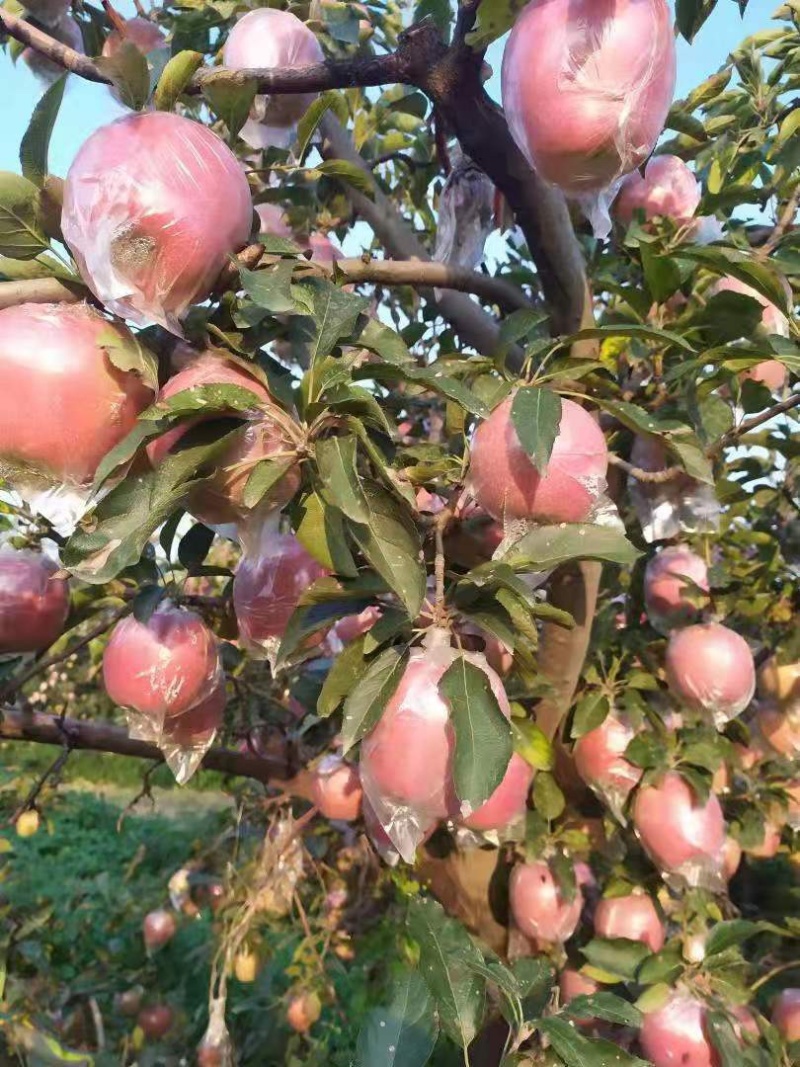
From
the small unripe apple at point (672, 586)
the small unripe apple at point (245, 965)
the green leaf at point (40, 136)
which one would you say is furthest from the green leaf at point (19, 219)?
the small unripe apple at point (245, 965)

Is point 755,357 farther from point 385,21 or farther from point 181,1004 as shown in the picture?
point 181,1004

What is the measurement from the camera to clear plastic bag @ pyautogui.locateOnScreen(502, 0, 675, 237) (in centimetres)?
61

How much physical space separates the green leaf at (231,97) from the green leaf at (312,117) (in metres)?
0.06

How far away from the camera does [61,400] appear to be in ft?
1.89

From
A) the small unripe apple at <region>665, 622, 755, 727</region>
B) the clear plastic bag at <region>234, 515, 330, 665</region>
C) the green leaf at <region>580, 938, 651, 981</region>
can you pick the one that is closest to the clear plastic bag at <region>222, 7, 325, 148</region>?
the clear plastic bag at <region>234, 515, 330, 665</region>

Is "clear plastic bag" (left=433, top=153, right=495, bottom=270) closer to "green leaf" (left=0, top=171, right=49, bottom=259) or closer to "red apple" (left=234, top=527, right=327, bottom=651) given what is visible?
"red apple" (left=234, top=527, right=327, bottom=651)

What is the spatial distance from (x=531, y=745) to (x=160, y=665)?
44cm

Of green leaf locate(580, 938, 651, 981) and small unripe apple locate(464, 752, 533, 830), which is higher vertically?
small unripe apple locate(464, 752, 533, 830)

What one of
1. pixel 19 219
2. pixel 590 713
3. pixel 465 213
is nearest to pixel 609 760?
pixel 590 713

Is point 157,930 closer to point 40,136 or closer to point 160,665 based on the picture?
point 160,665

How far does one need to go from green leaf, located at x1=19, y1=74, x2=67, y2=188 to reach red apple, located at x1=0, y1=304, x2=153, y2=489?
0.10 meters

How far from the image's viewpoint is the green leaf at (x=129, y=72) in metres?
0.57

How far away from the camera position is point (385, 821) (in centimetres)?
69

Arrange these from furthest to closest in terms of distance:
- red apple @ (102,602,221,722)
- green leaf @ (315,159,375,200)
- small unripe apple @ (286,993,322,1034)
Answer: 1. small unripe apple @ (286,993,322,1034)
2. red apple @ (102,602,221,722)
3. green leaf @ (315,159,375,200)
